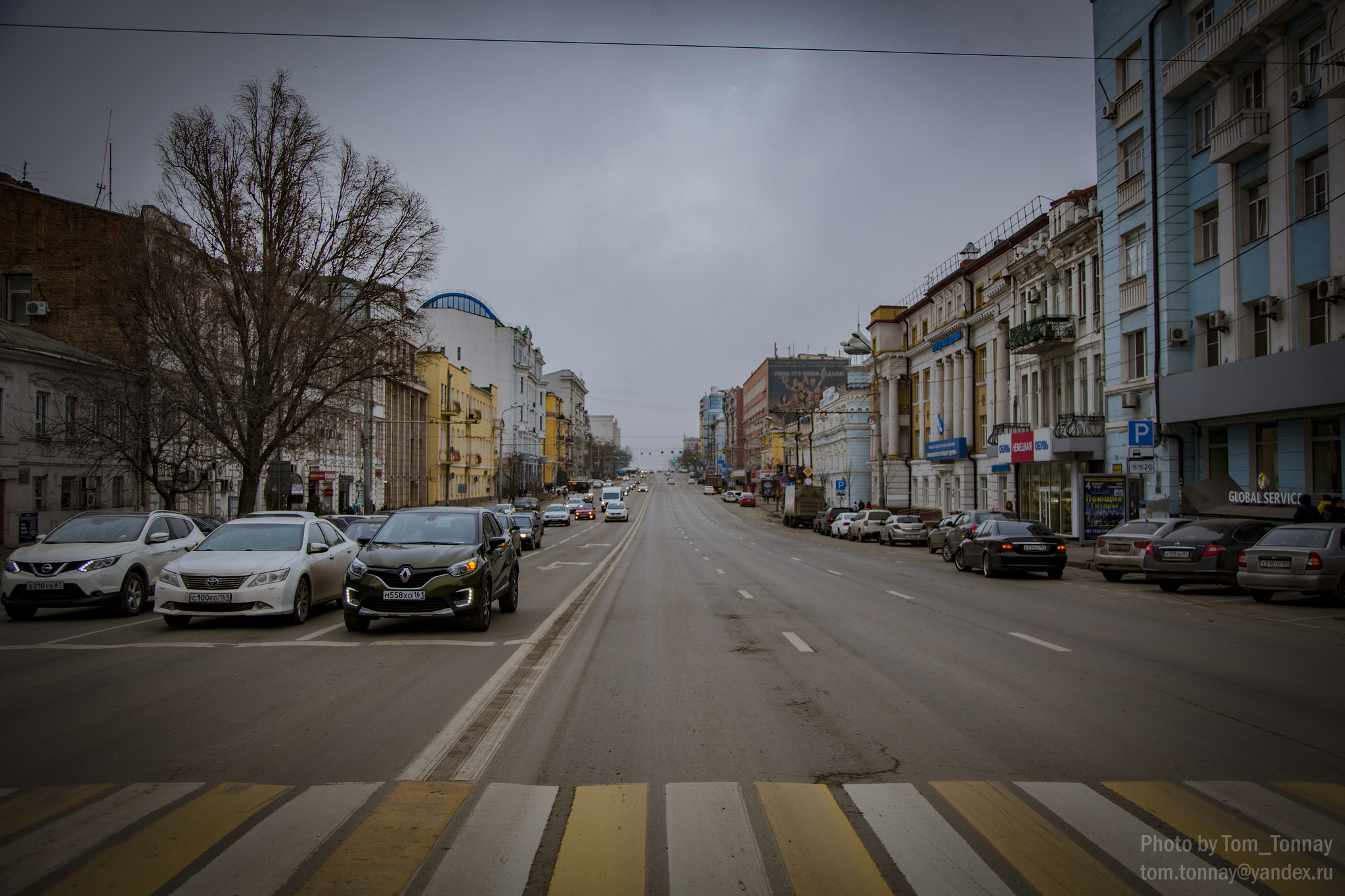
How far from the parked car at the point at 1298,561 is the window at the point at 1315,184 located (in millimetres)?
12041

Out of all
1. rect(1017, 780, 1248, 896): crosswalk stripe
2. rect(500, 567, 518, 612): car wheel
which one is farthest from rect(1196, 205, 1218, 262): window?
rect(1017, 780, 1248, 896): crosswalk stripe

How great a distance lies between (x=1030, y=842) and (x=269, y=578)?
36.3ft

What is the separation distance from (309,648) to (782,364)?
14398 centimetres

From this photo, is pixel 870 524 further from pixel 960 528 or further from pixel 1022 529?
pixel 1022 529

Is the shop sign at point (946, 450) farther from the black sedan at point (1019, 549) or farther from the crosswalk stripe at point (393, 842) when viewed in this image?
the crosswalk stripe at point (393, 842)

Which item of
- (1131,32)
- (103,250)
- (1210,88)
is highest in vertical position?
(1131,32)

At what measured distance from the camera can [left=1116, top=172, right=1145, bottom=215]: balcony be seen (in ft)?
102

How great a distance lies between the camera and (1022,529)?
23359mm

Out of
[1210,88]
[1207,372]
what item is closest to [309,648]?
[1207,372]

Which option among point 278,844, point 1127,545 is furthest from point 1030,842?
point 1127,545

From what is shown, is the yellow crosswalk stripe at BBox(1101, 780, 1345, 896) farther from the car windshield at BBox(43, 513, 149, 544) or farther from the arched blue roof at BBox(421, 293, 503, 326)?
the arched blue roof at BBox(421, 293, 503, 326)

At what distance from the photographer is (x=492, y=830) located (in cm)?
469

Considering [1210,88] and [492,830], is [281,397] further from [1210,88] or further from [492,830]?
[1210,88]

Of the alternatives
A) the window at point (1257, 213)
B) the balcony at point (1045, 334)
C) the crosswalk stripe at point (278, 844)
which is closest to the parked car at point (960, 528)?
the balcony at point (1045, 334)
